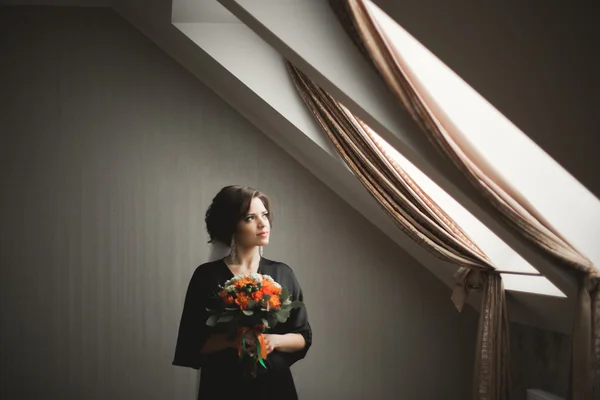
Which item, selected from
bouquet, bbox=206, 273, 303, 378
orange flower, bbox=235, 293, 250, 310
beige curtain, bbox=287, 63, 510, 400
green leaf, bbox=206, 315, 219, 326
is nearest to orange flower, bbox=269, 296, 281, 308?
bouquet, bbox=206, 273, 303, 378

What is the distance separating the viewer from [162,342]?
4.43 meters

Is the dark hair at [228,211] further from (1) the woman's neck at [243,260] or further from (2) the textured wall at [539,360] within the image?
(2) the textured wall at [539,360]

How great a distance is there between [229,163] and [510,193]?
244cm

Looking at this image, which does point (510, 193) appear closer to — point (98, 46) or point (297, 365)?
point (297, 365)

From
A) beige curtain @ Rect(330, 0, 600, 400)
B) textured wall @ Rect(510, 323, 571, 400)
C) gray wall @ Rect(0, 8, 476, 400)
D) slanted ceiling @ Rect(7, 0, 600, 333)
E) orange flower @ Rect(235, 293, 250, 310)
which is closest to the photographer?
slanted ceiling @ Rect(7, 0, 600, 333)

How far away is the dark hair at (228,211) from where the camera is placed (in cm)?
337

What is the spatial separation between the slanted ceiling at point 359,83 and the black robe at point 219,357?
3.27 feet

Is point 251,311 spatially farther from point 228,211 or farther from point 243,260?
point 228,211

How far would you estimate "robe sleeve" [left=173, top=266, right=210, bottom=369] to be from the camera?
3.22m

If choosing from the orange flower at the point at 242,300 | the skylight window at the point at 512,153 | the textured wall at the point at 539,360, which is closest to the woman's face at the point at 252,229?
the orange flower at the point at 242,300

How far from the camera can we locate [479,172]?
241 cm

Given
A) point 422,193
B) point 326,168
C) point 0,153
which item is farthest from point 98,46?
point 422,193

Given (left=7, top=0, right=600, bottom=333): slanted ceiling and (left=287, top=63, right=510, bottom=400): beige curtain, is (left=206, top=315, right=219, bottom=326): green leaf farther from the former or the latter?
(left=7, top=0, right=600, bottom=333): slanted ceiling

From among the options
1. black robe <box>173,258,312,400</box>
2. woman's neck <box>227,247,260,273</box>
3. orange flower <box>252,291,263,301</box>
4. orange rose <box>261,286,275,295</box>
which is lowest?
black robe <box>173,258,312,400</box>
